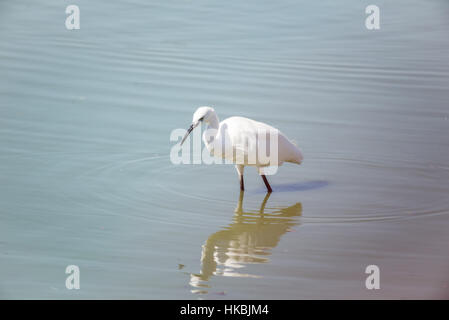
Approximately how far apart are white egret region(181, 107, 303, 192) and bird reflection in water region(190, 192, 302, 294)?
0.36 m

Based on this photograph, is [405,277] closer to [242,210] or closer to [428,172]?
[242,210]

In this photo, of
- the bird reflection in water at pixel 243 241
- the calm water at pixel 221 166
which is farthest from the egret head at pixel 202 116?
the bird reflection in water at pixel 243 241

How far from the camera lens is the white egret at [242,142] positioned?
7516 millimetres

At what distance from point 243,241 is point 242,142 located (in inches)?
49.3

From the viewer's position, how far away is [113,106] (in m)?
9.82

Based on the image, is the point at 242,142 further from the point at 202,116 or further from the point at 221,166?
the point at 221,166

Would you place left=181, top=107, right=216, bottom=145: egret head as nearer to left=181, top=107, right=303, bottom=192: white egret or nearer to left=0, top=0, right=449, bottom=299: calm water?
left=181, top=107, right=303, bottom=192: white egret

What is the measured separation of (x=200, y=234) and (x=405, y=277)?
1762 millimetres

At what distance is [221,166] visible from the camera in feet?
27.8

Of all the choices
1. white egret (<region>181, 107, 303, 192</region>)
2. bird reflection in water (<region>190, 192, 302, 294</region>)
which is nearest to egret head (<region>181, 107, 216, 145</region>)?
white egret (<region>181, 107, 303, 192</region>)

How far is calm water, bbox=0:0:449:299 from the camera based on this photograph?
605 centimetres

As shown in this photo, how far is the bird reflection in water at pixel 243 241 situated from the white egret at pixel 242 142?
1.18 ft

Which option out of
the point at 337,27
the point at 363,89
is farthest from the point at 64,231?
the point at 337,27

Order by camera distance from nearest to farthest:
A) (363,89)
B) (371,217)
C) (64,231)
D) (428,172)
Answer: (64,231) → (371,217) → (428,172) → (363,89)
